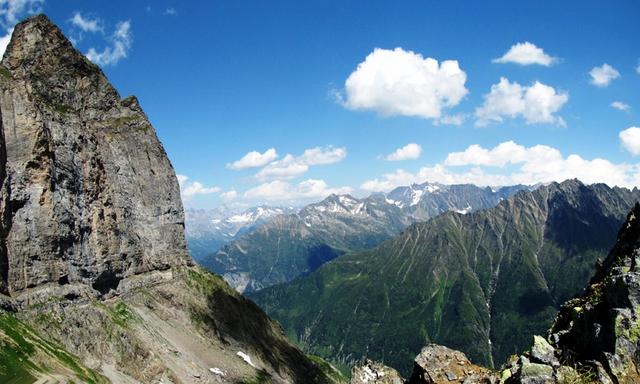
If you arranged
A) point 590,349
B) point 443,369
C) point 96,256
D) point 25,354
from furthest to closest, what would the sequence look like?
point 96,256 → point 25,354 → point 443,369 → point 590,349

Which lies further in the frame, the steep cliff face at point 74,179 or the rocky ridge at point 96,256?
the steep cliff face at point 74,179

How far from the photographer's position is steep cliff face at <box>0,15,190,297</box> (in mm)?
A: 92750

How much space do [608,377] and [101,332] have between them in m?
94.1

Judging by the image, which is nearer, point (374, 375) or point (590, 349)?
point (590, 349)

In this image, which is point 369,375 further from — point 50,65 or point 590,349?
point 50,65

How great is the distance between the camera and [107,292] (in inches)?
4417

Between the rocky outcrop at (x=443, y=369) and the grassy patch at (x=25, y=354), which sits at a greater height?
the rocky outcrop at (x=443, y=369)

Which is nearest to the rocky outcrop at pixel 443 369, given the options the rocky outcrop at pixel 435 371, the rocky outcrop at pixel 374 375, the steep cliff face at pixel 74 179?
the rocky outcrop at pixel 435 371

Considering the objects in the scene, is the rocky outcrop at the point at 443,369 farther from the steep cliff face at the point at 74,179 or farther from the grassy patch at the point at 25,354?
the steep cliff face at the point at 74,179

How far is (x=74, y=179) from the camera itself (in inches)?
4281

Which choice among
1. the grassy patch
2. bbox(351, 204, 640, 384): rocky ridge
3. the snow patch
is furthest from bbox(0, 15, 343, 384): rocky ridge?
bbox(351, 204, 640, 384): rocky ridge

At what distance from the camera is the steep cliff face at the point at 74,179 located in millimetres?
92750

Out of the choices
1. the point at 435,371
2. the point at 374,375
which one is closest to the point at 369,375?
the point at 374,375

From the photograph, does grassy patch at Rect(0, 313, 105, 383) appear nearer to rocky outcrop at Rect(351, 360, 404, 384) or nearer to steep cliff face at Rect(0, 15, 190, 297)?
steep cliff face at Rect(0, 15, 190, 297)
